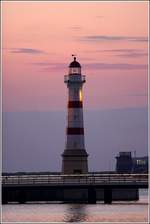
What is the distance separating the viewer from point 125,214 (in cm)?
6425

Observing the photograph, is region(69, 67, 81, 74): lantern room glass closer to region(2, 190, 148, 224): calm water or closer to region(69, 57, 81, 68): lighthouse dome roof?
region(69, 57, 81, 68): lighthouse dome roof

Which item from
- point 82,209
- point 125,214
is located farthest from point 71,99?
point 125,214

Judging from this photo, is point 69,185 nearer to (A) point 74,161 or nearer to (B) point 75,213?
(A) point 74,161

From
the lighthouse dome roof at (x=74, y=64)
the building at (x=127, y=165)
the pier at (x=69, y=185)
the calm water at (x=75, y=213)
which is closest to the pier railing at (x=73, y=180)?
the pier at (x=69, y=185)

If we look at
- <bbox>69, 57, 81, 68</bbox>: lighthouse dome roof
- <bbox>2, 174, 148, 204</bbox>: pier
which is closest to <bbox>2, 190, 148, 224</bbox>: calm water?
<bbox>2, 174, 148, 204</bbox>: pier

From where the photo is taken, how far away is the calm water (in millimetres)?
60875

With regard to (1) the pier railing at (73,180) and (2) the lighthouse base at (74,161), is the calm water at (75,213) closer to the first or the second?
(1) the pier railing at (73,180)

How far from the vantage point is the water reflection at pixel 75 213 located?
61.6 meters

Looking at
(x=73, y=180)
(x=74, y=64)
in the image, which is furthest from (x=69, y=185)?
(x=74, y=64)

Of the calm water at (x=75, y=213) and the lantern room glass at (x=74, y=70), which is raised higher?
the lantern room glass at (x=74, y=70)

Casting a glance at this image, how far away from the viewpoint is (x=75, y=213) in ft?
218

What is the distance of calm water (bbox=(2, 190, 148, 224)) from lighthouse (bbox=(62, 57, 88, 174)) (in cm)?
650

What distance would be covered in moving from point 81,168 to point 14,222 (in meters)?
23.9

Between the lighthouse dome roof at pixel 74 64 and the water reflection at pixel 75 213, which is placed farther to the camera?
the lighthouse dome roof at pixel 74 64
